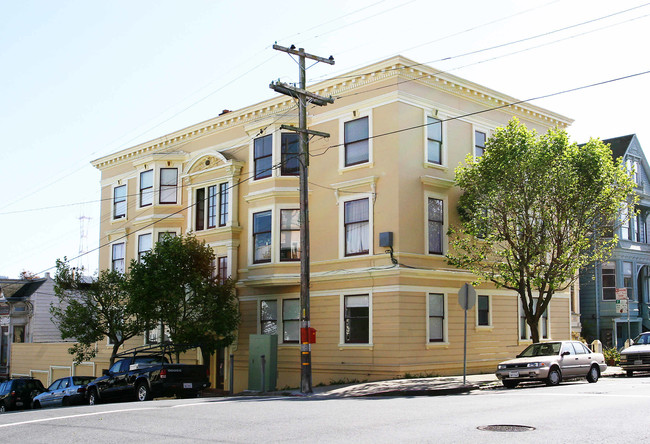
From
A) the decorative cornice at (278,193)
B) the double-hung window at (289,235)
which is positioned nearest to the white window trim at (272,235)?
the double-hung window at (289,235)

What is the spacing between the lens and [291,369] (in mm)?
28125

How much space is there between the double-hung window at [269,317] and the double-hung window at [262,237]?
70.3 inches

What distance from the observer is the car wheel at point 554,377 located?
68.6 ft

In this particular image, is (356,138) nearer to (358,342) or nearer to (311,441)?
(358,342)

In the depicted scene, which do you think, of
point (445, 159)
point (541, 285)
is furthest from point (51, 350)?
point (541, 285)

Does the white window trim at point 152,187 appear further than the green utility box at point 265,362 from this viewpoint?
Yes

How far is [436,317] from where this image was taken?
26.2m

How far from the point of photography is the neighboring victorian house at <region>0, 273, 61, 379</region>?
47031mm

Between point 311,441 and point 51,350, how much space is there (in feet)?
119

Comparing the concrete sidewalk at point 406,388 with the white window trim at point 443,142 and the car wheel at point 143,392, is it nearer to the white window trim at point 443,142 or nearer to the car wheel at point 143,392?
the car wheel at point 143,392

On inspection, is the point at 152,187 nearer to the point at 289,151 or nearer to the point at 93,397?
the point at 289,151

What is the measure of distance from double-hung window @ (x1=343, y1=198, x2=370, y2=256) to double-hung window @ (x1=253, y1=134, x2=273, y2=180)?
421 centimetres

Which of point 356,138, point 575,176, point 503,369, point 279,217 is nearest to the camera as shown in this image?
point 503,369

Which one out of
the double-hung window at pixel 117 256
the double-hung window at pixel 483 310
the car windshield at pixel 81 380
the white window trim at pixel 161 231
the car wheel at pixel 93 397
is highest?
the white window trim at pixel 161 231
